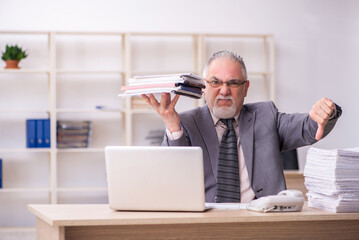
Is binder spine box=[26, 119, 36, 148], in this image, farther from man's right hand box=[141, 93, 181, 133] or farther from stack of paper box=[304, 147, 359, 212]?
stack of paper box=[304, 147, 359, 212]

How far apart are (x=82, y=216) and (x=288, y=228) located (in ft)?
2.44

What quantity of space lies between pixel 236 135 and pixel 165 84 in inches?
28.1

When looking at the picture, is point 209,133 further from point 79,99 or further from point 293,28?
point 293,28

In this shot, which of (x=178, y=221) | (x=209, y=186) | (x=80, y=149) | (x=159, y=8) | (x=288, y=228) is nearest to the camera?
(x=178, y=221)

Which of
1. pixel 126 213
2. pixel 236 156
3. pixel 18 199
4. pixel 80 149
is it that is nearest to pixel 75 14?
pixel 80 149

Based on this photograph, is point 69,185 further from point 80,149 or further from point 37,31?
point 37,31

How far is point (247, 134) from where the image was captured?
8.68 feet

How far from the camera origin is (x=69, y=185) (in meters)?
5.68

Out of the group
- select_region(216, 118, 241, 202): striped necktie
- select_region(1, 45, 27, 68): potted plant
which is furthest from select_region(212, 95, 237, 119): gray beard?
select_region(1, 45, 27, 68): potted plant

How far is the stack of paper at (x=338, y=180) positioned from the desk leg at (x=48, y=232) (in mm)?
A: 977

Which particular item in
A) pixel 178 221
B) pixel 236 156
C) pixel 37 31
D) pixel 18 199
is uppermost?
pixel 37 31

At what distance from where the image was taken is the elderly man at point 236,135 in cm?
256

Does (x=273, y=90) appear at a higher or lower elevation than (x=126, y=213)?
higher

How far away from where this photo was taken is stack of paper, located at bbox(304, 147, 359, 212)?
2061 millimetres
